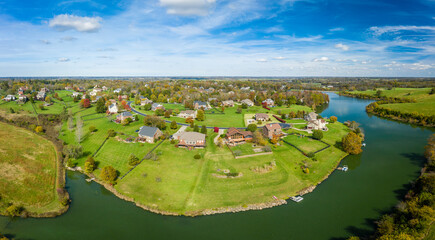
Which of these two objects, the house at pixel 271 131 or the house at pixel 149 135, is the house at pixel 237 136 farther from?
the house at pixel 149 135

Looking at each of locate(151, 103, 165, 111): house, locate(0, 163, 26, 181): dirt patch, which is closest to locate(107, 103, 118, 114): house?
locate(151, 103, 165, 111): house

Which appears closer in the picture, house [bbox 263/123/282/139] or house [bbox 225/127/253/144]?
house [bbox 225/127/253/144]

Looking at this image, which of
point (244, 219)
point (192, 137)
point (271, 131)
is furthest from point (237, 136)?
point (244, 219)

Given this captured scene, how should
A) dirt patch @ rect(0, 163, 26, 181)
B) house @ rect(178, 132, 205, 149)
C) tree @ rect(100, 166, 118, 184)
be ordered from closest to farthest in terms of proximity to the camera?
dirt patch @ rect(0, 163, 26, 181), tree @ rect(100, 166, 118, 184), house @ rect(178, 132, 205, 149)

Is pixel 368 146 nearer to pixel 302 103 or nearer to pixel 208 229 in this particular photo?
pixel 208 229

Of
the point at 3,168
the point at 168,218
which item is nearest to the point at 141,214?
the point at 168,218

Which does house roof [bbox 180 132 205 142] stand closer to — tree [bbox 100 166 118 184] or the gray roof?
the gray roof

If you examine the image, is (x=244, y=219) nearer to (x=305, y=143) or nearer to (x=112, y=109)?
(x=305, y=143)
